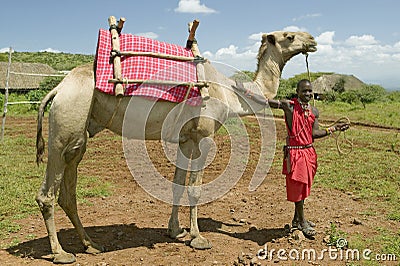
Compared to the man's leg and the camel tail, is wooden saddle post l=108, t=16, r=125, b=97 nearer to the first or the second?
the camel tail

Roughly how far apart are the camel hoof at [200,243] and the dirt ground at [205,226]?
2.4 inches

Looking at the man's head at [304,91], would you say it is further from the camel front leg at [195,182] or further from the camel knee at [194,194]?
the camel knee at [194,194]

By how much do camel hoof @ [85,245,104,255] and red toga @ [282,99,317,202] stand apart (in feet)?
7.62

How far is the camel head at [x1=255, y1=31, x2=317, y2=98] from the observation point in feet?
16.7

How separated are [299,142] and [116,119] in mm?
2210

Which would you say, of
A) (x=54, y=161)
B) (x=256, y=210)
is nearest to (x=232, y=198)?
(x=256, y=210)

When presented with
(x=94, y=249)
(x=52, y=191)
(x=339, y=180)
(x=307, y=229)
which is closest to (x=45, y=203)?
(x=52, y=191)

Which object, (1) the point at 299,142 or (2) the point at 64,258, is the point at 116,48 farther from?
(1) the point at 299,142

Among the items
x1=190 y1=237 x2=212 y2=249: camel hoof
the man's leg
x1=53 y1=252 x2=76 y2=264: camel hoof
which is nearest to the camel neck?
the man's leg

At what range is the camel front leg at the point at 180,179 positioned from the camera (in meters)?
4.87

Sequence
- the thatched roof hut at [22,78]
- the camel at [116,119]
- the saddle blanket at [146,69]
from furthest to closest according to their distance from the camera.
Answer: the thatched roof hut at [22,78]
the saddle blanket at [146,69]
the camel at [116,119]

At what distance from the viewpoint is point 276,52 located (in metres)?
5.14

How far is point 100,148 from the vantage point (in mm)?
10711

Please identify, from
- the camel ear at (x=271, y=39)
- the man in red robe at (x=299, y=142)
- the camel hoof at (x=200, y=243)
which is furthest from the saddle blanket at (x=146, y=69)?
the camel hoof at (x=200, y=243)
